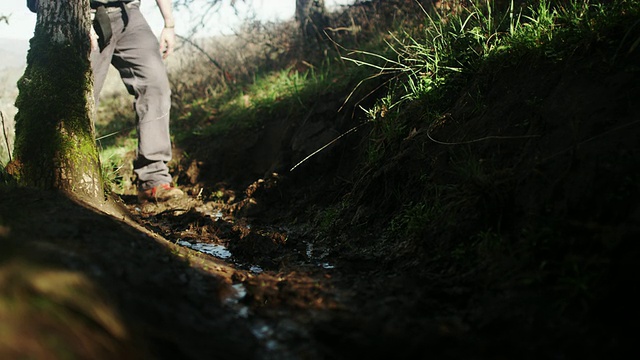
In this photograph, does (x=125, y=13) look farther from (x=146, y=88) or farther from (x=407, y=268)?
(x=407, y=268)

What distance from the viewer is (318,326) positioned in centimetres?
144

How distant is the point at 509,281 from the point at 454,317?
0.81ft

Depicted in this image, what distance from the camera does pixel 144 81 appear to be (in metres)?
4.14

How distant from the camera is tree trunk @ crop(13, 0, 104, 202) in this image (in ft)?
7.84

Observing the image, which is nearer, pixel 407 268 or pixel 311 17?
pixel 407 268

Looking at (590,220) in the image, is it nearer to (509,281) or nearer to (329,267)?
(509,281)

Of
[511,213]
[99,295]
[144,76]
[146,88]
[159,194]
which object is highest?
[144,76]

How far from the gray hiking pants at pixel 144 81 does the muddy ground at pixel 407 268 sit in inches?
66.3

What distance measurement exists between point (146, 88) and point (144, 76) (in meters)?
0.12


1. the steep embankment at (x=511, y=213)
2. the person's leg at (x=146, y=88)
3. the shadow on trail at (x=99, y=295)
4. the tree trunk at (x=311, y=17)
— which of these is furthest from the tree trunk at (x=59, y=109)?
the tree trunk at (x=311, y=17)

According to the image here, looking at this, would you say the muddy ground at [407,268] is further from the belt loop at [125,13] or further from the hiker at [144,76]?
the belt loop at [125,13]

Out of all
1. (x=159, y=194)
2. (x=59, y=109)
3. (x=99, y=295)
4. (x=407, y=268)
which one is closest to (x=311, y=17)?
(x=159, y=194)

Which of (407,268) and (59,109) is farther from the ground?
(59,109)

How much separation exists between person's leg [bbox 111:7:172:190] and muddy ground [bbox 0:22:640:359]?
1.68 metres
